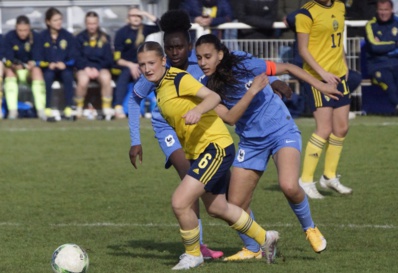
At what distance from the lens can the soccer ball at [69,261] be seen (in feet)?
24.1

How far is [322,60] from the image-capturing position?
37.4ft

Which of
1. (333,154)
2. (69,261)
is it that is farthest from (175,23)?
(333,154)

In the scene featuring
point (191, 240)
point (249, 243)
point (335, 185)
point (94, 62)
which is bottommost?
point (335, 185)

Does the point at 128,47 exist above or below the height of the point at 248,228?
below

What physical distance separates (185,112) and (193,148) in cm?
28

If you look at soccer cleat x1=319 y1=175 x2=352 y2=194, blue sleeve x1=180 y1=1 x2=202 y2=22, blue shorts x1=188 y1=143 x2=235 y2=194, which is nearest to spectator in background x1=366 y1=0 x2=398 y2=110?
blue sleeve x1=180 y1=1 x2=202 y2=22

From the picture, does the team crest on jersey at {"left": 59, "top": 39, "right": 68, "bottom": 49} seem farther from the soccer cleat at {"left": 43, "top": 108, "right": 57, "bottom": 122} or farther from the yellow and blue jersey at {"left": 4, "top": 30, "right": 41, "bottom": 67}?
the soccer cleat at {"left": 43, "top": 108, "right": 57, "bottom": 122}

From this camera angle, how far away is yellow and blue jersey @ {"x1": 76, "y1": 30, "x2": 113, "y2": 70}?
750 inches

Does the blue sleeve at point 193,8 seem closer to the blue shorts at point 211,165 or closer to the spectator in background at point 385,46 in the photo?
the spectator in background at point 385,46

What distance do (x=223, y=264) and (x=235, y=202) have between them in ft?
1.80

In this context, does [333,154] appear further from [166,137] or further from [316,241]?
[316,241]

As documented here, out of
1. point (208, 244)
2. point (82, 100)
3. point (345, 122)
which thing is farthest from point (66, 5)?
point (208, 244)

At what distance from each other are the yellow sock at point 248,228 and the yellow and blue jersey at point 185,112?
1.86 feet

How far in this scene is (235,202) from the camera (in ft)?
27.3
